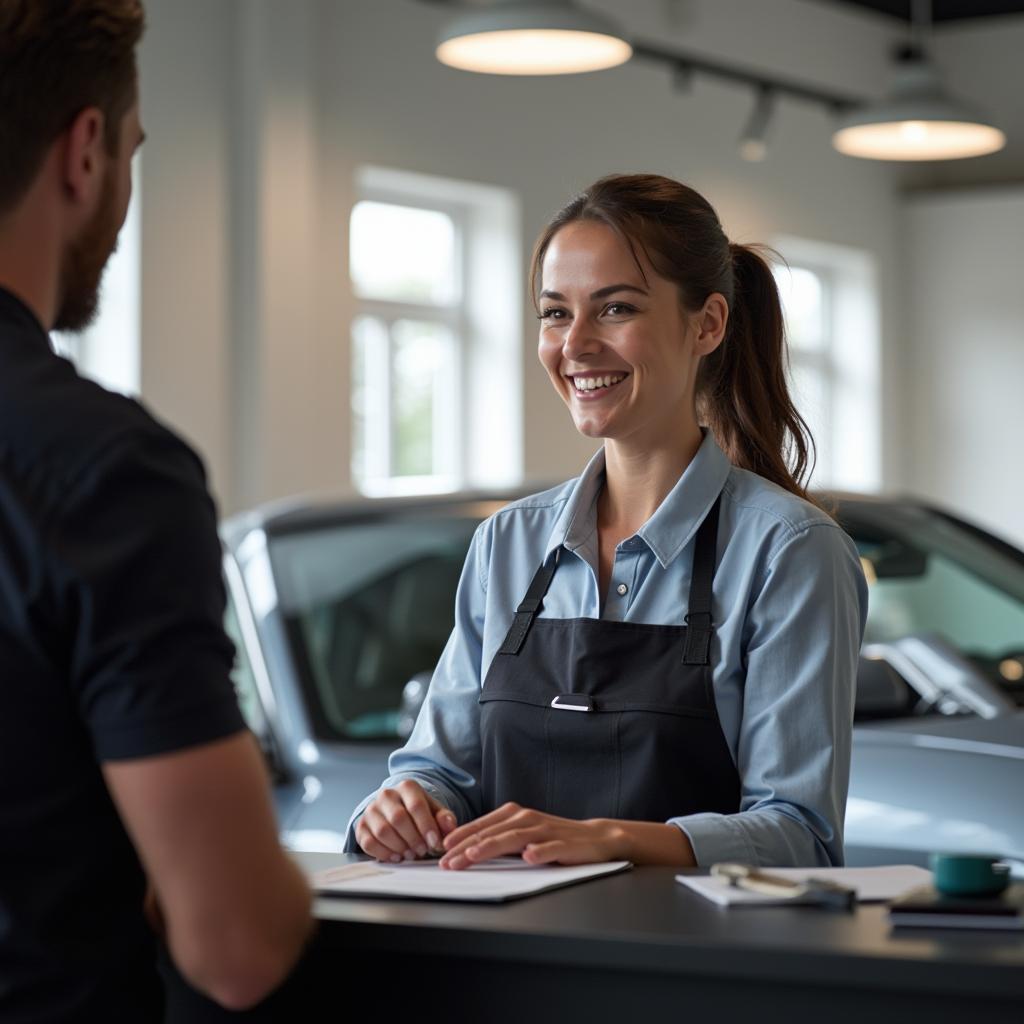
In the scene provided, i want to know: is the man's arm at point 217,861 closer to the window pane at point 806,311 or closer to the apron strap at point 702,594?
the apron strap at point 702,594

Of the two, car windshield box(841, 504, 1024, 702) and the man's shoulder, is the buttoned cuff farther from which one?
car windshield box(841, 504, 1024, 702)

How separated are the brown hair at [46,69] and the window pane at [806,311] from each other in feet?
32.3

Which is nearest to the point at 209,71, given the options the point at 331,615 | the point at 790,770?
the point at 331,615

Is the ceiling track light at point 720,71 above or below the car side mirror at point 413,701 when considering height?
above

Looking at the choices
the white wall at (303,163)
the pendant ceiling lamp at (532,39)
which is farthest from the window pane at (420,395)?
the pendant ceiling lamp at (532,39)

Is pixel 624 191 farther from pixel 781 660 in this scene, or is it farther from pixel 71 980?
pixel 71 980

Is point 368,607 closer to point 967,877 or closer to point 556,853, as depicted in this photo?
point 556,853

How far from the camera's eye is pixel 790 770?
203 cm

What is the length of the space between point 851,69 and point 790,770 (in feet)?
31.2

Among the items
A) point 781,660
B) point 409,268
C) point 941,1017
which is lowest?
point 941,1017

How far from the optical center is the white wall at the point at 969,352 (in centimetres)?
1087

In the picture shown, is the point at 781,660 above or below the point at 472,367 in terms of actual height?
below

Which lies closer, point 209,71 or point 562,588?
point 562,588

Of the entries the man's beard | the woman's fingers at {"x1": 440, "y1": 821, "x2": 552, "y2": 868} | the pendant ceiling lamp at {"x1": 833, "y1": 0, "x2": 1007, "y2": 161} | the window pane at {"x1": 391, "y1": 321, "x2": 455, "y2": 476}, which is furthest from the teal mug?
the window pane at {"x1": 391, "y1": 321, "x2": 455, "y2": 476}
